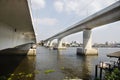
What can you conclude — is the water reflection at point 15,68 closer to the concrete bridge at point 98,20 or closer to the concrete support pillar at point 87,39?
the concrete bridge at point 98,20

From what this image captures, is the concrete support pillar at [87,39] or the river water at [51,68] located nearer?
the river water at [51,68]

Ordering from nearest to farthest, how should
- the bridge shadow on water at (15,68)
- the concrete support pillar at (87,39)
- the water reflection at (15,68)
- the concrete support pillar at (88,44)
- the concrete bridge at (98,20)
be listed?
the bridge shadow on water at (15,68) < the water reflection at (15,68) < the concrete bridge at (98,20) < the concrete support pillar at (88,44) < the concrete support pillar at (87,39)

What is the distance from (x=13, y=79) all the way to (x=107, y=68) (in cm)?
958

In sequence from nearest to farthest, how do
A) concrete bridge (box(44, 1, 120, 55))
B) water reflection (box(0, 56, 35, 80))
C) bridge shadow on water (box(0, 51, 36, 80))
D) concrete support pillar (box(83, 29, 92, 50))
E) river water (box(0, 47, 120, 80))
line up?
river water (box(0, 47, 120, 80))
bridge shadow on water (box(0, 51, 36, 80))
water reflection (box(0, 56, 35, 80))
concrete bridge (box(44, 1, 120, 55))
concrete support pillar (box(83, 29, 92, 50))

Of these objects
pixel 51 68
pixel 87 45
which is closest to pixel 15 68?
pixel 51 68

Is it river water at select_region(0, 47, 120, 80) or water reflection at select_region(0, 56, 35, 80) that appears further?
water reflection at select_region(0, 56, 35, 80)

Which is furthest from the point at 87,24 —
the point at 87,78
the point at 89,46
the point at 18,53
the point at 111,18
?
the point at 87,78

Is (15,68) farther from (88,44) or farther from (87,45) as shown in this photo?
(88,44)

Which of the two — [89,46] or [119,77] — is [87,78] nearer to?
[119,77]

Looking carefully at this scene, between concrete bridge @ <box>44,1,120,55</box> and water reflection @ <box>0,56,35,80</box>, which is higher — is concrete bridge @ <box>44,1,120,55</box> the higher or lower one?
the higher one

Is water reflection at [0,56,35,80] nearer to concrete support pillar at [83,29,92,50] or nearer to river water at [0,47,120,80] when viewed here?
river water at [0,47,120,80]

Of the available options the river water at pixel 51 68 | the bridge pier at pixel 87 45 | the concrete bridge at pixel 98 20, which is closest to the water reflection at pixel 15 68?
the river water at pixel 51 68

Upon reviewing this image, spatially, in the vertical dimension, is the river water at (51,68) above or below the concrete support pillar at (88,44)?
below

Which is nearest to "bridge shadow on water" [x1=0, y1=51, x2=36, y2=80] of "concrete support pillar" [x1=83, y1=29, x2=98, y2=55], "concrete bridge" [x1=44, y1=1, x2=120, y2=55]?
"concrete bridge" [x1=44, y1=1, x2=120, y2=55]
